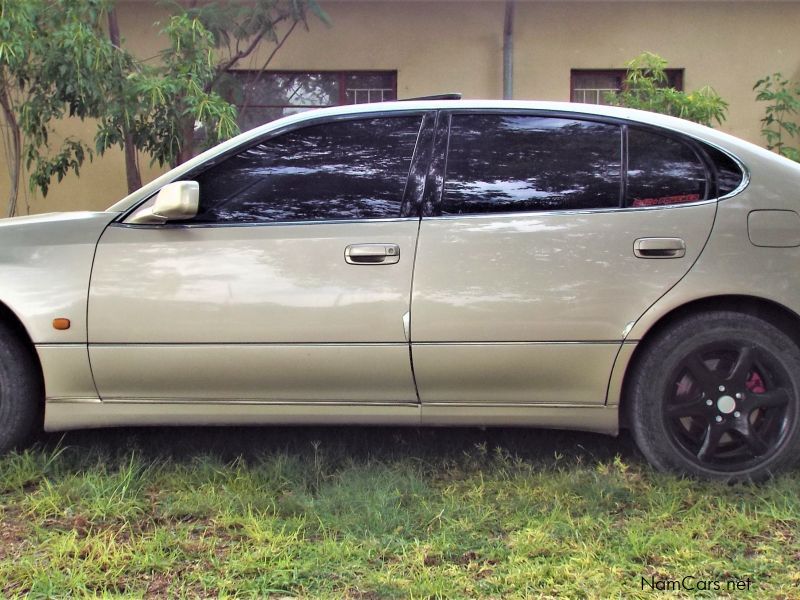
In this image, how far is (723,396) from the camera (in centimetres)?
304

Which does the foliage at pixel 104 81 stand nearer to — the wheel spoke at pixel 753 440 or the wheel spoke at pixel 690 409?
the wheel spoke at pixel 690 409

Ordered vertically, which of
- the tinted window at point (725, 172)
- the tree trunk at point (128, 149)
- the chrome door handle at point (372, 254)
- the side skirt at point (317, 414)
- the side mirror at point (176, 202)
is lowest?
the side skirt at point (317, 414)

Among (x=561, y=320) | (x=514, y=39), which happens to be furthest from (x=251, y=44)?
(x=561, y=320)

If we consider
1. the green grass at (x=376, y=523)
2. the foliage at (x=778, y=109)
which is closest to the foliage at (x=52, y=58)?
the green grass at (x=376, y=523)

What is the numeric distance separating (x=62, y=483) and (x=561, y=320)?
214 centimetres

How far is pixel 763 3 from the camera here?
8.18 meters

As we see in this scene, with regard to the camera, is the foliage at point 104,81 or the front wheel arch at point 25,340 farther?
the foliage at point 104,81

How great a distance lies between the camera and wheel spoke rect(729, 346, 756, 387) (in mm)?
3023

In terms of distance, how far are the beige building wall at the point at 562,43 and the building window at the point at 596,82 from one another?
0.12 metres

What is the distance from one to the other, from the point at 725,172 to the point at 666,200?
279 millimetres

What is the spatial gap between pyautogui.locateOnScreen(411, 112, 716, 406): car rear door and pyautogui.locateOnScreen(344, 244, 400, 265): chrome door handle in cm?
11

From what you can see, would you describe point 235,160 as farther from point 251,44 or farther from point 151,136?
point 251,44

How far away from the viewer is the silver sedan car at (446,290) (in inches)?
120

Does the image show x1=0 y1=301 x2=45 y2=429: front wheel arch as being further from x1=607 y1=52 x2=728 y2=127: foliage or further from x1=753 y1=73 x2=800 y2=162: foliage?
x1=753 y1=73 x2=800 y2=162: foliage
